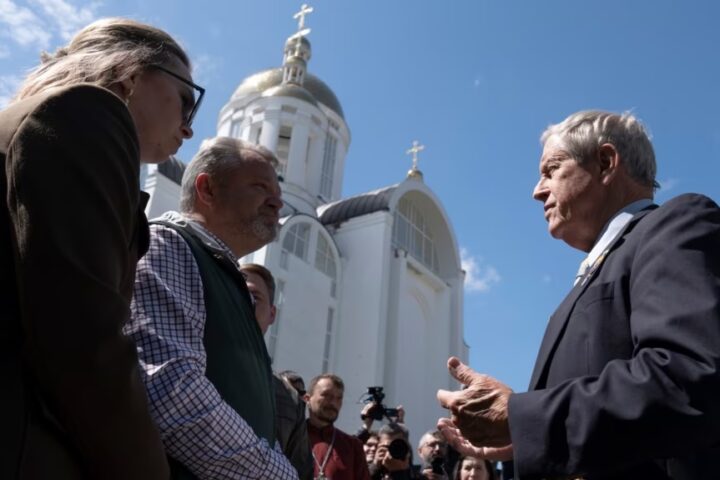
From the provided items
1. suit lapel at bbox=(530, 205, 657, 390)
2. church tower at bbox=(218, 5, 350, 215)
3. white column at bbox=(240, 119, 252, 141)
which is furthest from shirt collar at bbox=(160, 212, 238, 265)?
white column at bbox=(240, 119, 252, 141)

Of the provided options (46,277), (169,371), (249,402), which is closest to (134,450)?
(46,277)

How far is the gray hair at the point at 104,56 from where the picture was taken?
1783 mm

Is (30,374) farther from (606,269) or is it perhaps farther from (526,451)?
(606,269)

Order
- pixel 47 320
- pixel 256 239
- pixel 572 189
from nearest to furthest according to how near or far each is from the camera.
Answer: pixel 47 320 → pixel 572 189 → pixel 256 239

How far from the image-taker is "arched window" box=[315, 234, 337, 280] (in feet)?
67.4

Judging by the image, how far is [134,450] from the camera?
4.17 feet

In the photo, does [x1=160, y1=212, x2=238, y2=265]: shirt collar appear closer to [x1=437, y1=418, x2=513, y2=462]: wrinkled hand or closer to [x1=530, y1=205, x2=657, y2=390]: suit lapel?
[x1=437, y1=418, x2=513, y2=462]: wrinkled hand

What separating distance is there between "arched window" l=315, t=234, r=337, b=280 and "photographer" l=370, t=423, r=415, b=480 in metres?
14.7

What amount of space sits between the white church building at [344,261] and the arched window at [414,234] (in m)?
0.05

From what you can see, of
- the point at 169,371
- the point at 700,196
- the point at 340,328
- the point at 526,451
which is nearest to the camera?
the point at 526,451

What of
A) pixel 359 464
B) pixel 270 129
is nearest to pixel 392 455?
pixel 359 464

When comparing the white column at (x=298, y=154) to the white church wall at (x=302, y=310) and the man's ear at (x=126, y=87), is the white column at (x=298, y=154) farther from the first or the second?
the man's ear at (x=126, y=87)

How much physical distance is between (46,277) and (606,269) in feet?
4.82

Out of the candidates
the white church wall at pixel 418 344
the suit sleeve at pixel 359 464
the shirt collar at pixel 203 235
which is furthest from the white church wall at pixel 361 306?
the shirt collar at pixel 203 235
